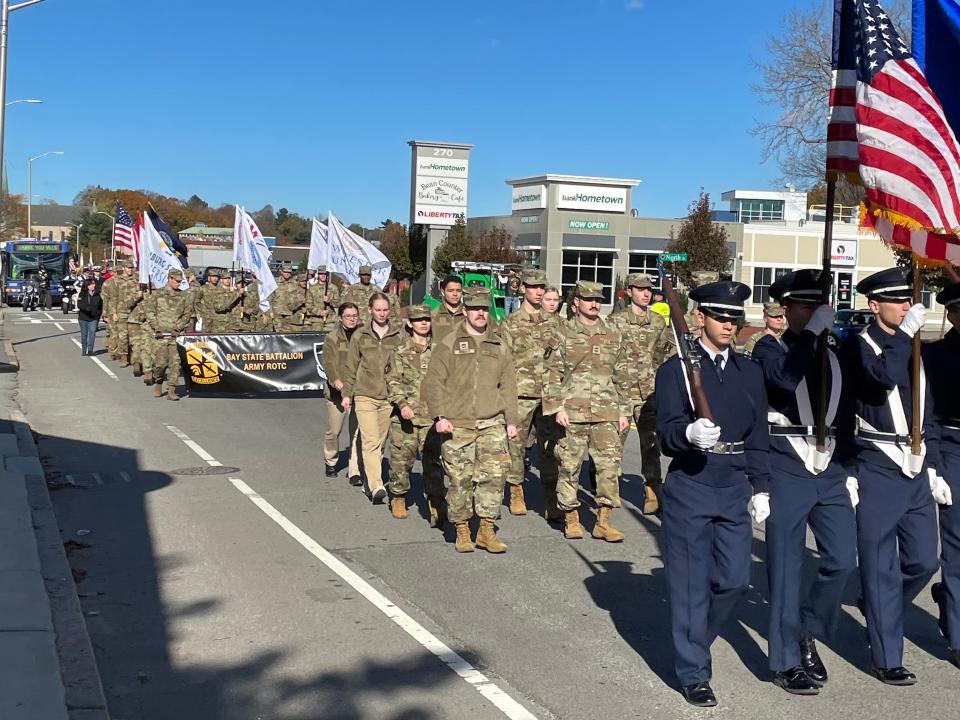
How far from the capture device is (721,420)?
5410 mm

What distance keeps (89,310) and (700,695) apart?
76.3 ft

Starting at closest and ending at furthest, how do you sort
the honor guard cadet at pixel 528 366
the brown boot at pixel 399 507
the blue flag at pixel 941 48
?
the blue flag at pixel 941 48
the brown boot at pixel 399 507
the honor guard cadet at pixel 528 366

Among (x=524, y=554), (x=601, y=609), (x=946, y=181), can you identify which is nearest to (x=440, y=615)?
(x=601, y=609)

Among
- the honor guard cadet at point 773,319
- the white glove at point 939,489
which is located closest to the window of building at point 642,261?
the honor guard cadet at point 773,319

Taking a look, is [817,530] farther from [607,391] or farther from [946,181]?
[607,391]

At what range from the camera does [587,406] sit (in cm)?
907

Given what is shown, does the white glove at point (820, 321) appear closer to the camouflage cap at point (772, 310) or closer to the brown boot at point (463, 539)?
the brown boot at point (463, 539)

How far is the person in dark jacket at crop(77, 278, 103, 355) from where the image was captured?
2598cm

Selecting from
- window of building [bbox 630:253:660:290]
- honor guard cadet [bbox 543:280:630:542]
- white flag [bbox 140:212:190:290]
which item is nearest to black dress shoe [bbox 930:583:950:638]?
honor guard cadet [bbox 543:280:630:542]

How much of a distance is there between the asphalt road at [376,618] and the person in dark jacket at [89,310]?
50.8ft

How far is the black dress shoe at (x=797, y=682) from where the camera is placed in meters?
5.52

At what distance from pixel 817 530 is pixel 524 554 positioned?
302cm

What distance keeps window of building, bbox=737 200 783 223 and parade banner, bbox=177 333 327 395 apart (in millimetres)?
71173

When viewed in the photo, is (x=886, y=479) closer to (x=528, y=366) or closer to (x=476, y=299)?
(x=476, y=299)
